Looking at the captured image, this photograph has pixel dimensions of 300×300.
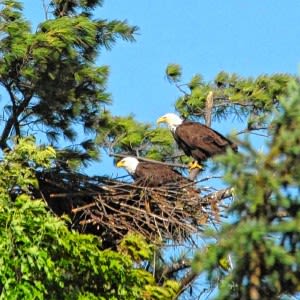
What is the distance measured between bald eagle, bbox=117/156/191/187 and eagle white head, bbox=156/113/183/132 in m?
0.51

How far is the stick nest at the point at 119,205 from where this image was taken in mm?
10383

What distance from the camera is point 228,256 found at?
13.8 ft

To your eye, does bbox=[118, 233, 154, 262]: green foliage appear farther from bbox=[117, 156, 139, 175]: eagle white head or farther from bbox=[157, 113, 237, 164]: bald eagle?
bbox=[117, 156, 139, 175]: eagle white head

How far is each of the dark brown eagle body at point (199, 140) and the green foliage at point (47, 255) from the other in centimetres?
154

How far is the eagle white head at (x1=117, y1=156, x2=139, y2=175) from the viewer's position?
37.6 ft

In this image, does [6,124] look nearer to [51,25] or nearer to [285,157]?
[51,25]

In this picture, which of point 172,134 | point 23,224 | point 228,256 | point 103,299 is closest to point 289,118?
point 228,256

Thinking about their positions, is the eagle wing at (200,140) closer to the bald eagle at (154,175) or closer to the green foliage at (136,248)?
the bald eagle at (154,175)

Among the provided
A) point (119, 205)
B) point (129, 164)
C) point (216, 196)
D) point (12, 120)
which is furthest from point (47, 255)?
point (129, 164)

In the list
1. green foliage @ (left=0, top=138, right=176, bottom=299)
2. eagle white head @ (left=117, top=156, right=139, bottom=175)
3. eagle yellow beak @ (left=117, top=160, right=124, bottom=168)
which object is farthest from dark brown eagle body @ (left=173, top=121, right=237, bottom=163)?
green foliage @ (left=0, top=138, right=176, bottom=299)

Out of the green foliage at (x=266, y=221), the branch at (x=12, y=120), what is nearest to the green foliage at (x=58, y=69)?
the branch at (x=12, y=120)

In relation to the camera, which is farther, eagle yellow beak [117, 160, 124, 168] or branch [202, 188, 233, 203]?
eagle yellow beak [117, 160, 124, 168]

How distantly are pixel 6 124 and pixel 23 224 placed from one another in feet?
9.58

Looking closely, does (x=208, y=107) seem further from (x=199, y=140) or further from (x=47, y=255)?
(x=47, y=255)
